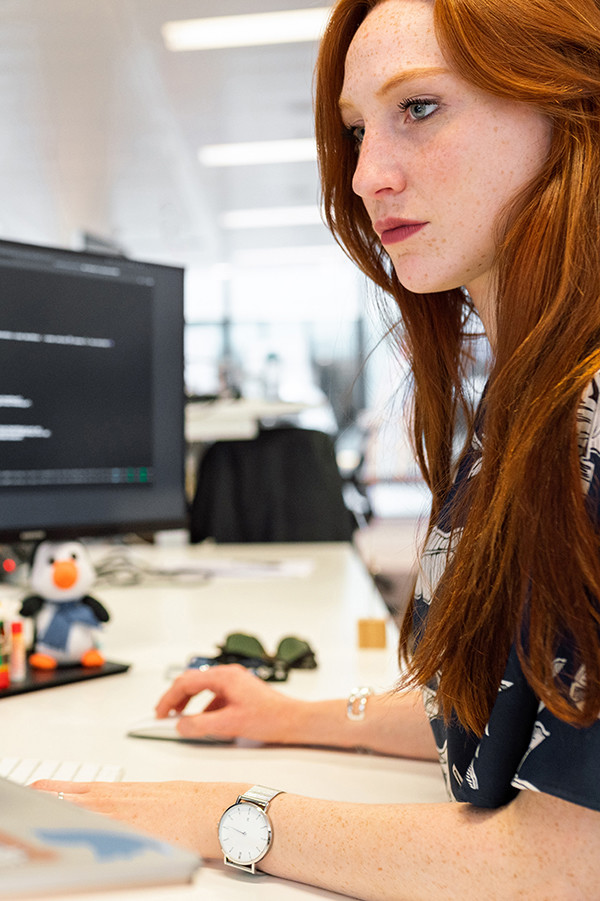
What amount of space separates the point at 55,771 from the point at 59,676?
35 centimetres

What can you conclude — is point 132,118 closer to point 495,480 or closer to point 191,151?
point 191,151

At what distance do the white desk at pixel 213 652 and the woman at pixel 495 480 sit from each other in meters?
0.07

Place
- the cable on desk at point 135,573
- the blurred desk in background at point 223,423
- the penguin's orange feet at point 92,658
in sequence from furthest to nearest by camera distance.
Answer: the blurred desk in background at point 223,423 → the cable on desk at point 135,573 → the penguin's orange feet at point 92,658

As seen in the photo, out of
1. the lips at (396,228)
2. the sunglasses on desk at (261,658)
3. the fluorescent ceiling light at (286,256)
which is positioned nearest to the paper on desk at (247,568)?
the sunglasses on desk at (261,658)

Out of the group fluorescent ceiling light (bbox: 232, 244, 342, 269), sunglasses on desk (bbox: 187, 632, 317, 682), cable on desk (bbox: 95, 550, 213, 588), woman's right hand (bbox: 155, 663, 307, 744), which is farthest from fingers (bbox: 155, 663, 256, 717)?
fluorescent ceiling light (bbox: 232, 244, 342, 269)

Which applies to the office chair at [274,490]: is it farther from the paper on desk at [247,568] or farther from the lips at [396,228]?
the lips at [396,228]

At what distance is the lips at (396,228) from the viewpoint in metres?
0.75

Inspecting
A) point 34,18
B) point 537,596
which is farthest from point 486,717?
point 34,18

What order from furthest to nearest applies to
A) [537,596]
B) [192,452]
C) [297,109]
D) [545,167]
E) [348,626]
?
[297,109] → [192,452] → [348,626] → [545,167] → [537,596]

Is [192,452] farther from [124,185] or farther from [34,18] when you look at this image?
[124,185]

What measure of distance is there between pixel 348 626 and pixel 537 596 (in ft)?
3.26

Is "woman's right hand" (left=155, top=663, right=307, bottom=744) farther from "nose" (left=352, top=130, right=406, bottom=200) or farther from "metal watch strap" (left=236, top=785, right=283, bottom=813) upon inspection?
"nose" (left=352, top=130, right=406, bottom=200)

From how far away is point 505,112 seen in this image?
0.69 metres

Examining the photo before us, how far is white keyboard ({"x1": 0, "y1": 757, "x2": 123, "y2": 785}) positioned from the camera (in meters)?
0.79
